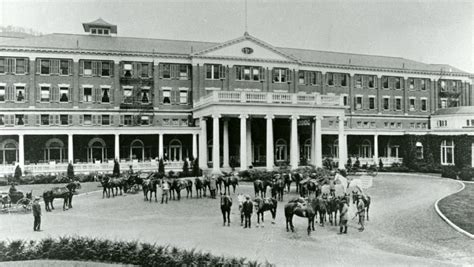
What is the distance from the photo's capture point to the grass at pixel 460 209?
18.1 m

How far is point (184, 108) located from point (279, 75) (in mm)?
12920

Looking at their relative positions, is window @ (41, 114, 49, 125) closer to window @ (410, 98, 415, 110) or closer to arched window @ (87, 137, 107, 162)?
arched window @ (87, 137, 107, 162)

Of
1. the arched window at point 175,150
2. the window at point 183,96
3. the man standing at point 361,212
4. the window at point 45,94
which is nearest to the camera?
the man standing at point 361,212

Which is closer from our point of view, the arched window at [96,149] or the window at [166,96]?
the arched window at [96,149]

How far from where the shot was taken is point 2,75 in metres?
43.3

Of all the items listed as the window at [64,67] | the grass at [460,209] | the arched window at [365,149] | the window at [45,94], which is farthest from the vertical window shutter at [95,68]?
the grass at [460,209]

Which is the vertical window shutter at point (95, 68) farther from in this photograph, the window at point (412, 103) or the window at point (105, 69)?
the window at point (412, 103)

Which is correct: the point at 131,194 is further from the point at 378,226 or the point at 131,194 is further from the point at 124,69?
the point at 124,69

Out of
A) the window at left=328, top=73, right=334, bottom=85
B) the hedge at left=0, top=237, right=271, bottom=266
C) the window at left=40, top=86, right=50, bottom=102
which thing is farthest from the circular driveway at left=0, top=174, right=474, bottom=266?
the window at left=328, top=73, right=334, bottom=85

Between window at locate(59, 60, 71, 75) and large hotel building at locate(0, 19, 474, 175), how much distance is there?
148 millimetres

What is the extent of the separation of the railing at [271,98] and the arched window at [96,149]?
13347mm

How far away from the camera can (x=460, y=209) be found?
830 inches

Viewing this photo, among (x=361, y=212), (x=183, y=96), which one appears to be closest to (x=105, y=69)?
(x=183, y=96)

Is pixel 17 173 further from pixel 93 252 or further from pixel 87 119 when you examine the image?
pixel 93 252
